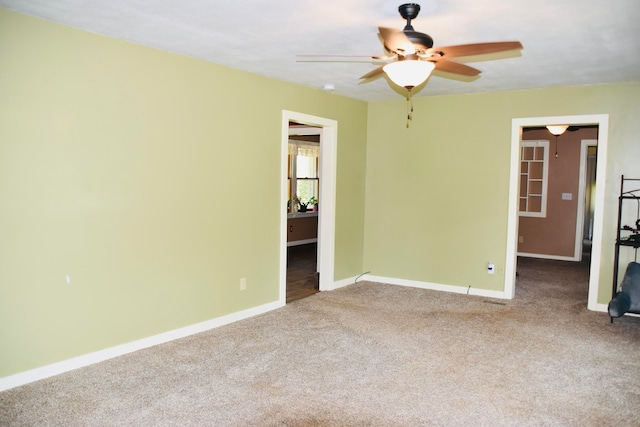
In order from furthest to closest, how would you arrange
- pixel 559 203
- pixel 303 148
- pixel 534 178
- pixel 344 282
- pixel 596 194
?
1. pixel 303 148
2. pixel 534 178
3. pixel 559 203
4. pixel 344 282
5. pixel 596 194

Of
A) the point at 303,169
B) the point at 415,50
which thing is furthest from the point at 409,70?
the point at 303,169

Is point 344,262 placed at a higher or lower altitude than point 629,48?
lower

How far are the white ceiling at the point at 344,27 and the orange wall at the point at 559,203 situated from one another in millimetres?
4316

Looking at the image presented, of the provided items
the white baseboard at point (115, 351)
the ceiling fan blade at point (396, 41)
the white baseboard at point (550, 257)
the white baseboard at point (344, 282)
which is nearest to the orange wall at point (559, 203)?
the white baseboard at point (550, 257)

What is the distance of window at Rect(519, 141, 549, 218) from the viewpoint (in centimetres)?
868

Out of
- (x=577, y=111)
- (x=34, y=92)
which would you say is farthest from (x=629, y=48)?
(x=34, y=92)

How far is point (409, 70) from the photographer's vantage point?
2.77m

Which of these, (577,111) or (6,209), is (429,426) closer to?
(6,209)

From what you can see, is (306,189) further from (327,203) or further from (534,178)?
(534,178)

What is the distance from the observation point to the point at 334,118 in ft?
19.1

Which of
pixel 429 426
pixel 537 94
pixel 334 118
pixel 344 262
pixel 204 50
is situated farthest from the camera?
pixel 344 262

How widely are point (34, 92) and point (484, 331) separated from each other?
410 cm

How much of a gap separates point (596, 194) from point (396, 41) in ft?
12.0

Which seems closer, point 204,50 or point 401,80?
point 401,80
